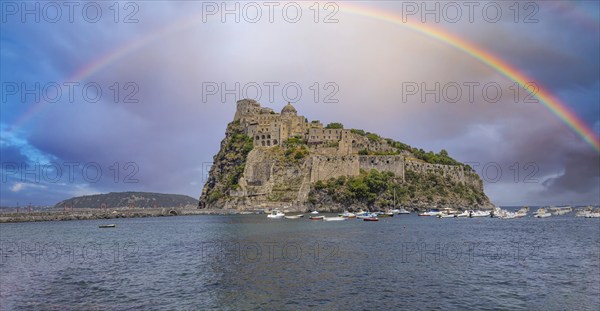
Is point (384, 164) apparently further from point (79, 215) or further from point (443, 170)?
point (79, 215)

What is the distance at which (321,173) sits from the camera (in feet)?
360

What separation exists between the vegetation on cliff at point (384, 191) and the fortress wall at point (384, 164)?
1583 mm

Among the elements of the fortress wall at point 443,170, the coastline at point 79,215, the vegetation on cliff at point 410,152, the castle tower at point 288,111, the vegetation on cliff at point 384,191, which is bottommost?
the coastline at point 79,215

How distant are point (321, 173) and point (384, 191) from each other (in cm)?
1541

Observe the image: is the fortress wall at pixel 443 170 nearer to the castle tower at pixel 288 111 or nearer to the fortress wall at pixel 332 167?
the fortress wall at pixel 332 167

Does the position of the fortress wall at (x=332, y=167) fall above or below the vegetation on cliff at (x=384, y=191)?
above

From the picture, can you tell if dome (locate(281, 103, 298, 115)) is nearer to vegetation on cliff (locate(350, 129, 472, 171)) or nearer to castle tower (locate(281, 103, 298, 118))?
castle tower (locate(281, 103, 298, 118))

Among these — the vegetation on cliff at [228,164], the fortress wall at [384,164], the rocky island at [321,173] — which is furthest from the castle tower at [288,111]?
the fortress wall at [384,164]

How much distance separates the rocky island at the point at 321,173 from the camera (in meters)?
108

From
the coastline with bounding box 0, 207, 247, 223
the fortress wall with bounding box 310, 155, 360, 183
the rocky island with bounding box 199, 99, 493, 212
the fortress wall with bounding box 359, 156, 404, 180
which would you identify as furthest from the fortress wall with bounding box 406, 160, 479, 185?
the coastline with bounding box 0, 207, 247, 223

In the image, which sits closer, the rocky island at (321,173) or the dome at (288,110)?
the rocky island at (321,173)

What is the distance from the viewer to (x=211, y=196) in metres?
125

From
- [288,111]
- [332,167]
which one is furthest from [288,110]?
[332,167]

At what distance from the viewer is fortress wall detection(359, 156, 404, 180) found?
114 meters
